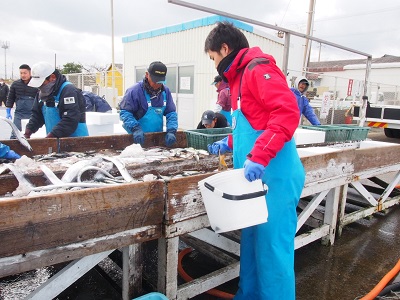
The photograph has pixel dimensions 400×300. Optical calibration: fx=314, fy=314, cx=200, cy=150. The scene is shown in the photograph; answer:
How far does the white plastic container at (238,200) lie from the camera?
1.88 meters

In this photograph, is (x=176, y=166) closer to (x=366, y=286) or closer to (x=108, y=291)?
(x=108, y=291)

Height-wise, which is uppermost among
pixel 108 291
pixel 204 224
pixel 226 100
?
pixel 226 100

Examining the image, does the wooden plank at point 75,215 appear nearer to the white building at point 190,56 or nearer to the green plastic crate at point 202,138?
the green plastic crate at point 202,138

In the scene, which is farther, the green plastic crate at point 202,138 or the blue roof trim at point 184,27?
the blue roof trim at point 184,27

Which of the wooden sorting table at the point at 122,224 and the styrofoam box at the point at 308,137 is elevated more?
the styrofoam box at the point at 308,137

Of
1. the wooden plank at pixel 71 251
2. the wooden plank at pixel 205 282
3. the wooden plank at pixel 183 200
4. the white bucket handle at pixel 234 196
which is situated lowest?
the wooden plank at pixel 205 282

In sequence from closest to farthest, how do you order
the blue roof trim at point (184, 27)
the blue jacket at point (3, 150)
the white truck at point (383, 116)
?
the blue jacket at point (3, 150), the blue roof trim at point (184, 27), the white truck at point (383, 116)

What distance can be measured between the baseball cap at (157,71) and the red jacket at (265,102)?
178 centimetres

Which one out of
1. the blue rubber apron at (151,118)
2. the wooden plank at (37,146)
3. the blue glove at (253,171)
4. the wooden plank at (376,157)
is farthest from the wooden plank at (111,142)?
the blue glove at (253,171)

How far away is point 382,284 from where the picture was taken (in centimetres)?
282

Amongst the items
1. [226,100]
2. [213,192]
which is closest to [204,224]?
[213,192]

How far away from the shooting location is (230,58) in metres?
2.23

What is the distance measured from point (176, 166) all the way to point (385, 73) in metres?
28.2

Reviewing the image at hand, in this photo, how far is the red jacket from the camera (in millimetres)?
1885
